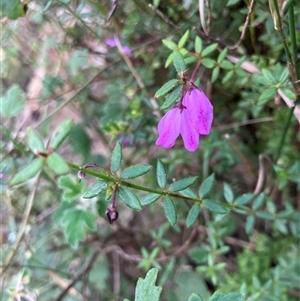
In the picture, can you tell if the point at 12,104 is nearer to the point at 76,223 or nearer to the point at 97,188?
the point at 76,223

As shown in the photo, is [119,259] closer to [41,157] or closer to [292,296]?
[292,296]

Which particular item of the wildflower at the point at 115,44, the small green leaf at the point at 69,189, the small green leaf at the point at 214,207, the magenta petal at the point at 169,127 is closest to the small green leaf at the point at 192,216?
the small green leaf at the point at 214,207

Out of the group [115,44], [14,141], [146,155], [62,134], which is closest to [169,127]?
[62,134]

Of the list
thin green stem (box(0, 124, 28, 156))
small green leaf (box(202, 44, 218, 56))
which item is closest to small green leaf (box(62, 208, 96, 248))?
thin green stem (box(0, 124, 28, 156))

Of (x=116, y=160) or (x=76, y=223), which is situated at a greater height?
(x=116, y=160)

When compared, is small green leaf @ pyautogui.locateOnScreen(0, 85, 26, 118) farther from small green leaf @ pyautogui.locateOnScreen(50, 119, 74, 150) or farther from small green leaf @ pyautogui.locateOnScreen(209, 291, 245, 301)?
small green leaf @ pyautogui.locateOnScreen(209, 291, 245, 301)

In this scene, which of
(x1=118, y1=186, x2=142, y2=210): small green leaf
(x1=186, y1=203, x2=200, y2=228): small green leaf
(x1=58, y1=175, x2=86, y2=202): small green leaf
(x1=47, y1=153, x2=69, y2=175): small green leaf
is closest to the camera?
(x1=47, y1=153, x2=69, y2=175): small green leaf
